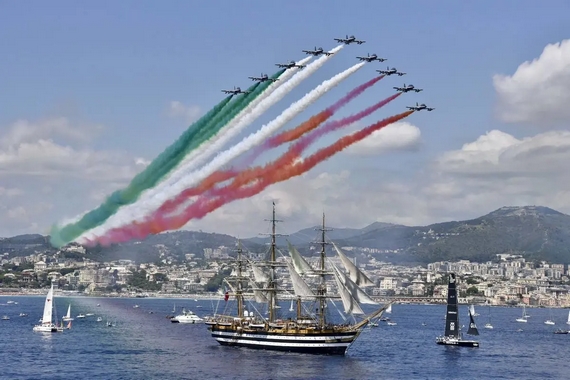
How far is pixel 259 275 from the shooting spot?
431 feet

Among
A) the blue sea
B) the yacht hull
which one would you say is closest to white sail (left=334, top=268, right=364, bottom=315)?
the blue sea

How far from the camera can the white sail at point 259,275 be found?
13000 cm

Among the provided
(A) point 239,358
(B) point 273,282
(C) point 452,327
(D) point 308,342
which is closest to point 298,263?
(B) point 273,282

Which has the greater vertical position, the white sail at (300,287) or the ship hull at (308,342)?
the white sail at (300,287)

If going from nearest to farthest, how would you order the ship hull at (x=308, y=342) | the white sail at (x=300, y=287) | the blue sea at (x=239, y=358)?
the blue sea at (x=239, y=358), the ship hull at (x=308, y=342), the white sail at (x=300, y=287)

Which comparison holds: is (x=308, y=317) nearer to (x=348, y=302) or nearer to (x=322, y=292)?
(x=322, y=292)

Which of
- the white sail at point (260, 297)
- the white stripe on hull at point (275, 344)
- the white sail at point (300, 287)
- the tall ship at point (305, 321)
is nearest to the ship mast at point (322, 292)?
the tall ship at point (305, 321)

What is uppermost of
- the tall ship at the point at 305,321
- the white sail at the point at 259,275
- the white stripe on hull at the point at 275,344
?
the white sail at the point at 259,275

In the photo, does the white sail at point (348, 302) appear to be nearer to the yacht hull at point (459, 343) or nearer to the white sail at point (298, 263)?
the white sail at point (298, 263)

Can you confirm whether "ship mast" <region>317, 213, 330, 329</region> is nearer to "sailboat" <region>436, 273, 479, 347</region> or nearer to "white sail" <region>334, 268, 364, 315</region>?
"white sail" <region>334, 268, 364, 315</region>

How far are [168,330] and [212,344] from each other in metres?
33.8

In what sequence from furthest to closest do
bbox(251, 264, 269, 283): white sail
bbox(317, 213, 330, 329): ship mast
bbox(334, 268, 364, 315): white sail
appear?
bbox(251, 264, 269, 283): white sail < bbox(317, 213, 330, 329): ship mast < bbox(334, 268, 364, 315): white sail

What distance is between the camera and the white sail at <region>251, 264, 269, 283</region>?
427 feet

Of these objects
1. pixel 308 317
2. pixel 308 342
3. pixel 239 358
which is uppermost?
pixel 308 317
